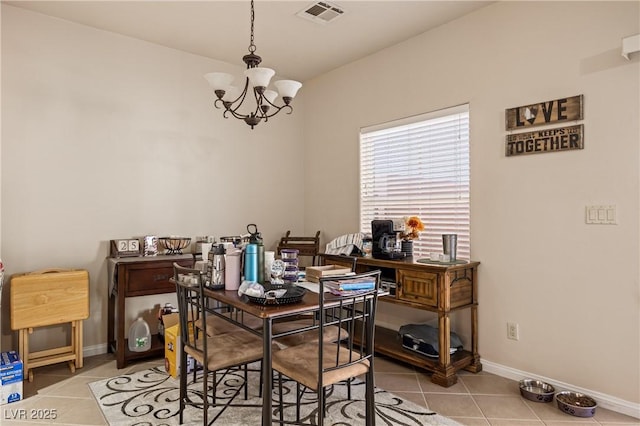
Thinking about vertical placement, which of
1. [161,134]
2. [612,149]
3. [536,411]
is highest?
[161,134]

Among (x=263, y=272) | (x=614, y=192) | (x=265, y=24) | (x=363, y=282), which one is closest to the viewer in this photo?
(x=363, y=282)

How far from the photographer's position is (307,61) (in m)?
4.25

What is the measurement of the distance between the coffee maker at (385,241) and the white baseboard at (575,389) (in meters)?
1.07

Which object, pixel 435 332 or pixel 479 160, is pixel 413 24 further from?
pixel 435 332

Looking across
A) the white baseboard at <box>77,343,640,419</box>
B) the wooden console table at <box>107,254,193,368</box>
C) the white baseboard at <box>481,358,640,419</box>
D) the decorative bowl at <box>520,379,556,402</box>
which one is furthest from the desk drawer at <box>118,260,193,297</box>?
the decorative bowl at <box>520,379,556,402</box>

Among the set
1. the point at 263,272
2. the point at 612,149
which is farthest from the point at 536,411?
the point at 263,272

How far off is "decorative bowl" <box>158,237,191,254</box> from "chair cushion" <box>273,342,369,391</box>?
6.46 ft

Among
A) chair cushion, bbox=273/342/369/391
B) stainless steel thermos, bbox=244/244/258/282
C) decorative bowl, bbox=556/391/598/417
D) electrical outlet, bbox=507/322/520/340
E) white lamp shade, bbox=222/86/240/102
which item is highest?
white lamp shade, bbox=222/86/240/102

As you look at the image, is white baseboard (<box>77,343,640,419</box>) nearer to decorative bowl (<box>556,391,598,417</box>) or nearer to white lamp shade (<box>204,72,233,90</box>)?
decorative bowl (<box>556,391,598,417</box>)

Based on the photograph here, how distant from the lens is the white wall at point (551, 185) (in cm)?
249

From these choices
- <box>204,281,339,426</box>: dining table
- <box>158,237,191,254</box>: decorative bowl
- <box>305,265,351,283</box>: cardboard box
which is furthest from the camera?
<box>158,237,191,254</box>: decorative bowl

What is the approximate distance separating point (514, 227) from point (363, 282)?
1.51 metres

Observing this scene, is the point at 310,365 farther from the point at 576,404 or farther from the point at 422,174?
the point at 422,174

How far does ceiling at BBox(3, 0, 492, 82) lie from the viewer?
3.12 meters
